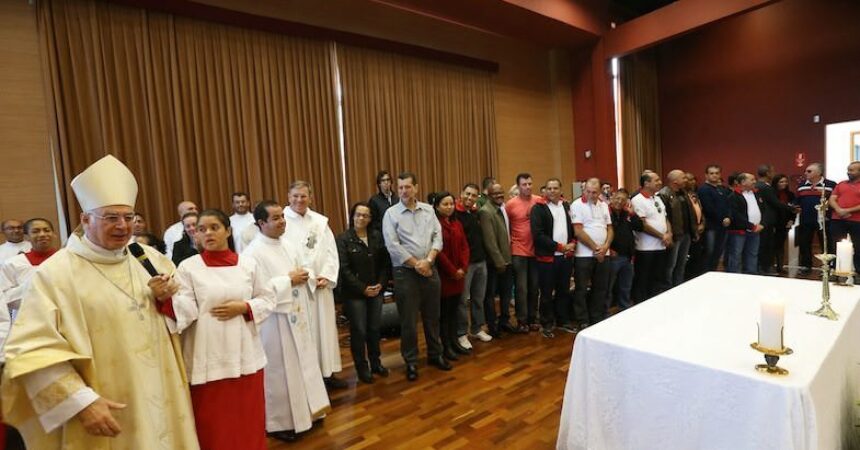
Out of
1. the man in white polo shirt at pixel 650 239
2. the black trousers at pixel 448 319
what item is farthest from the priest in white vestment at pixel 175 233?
the man in white polo shirt at pixel 650 239

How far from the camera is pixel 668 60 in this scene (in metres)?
9.28

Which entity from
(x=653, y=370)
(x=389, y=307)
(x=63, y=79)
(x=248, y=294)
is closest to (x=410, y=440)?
(x=248, y=294)

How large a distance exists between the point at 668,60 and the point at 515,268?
24.4 ft

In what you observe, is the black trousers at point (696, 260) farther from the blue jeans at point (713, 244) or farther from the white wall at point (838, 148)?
the white wall at point (838, 148)

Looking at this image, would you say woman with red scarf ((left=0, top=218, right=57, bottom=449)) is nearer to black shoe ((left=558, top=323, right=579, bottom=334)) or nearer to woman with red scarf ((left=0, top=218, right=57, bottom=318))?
woman with red scarf ((left=0, top=218, right=57, bottom=318))

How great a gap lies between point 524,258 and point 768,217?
161 inches

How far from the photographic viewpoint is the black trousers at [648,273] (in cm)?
480

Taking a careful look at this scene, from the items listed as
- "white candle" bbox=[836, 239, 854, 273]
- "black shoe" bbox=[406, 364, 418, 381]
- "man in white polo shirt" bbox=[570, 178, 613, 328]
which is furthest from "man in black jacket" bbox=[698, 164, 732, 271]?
"black shoe" bbox=[406, 364, 418, 381]

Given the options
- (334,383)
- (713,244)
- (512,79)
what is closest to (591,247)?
(713,244)

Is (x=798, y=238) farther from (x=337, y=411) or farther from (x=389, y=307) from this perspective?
(x=337, y=411)

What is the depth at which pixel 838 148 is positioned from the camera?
732 cm

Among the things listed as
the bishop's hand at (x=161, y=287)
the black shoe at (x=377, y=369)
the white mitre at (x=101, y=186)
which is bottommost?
the black shoe at (x=377, y=369)

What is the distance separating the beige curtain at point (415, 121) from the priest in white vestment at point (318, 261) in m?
2.77

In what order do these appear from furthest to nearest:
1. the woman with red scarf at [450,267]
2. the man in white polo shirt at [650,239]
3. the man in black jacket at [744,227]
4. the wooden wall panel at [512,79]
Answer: the wooden wall panel at [512,79], the man in black jacket at [744,227], the man in white polo shirt at [650,239], the woman with red scarf at [450,267]
